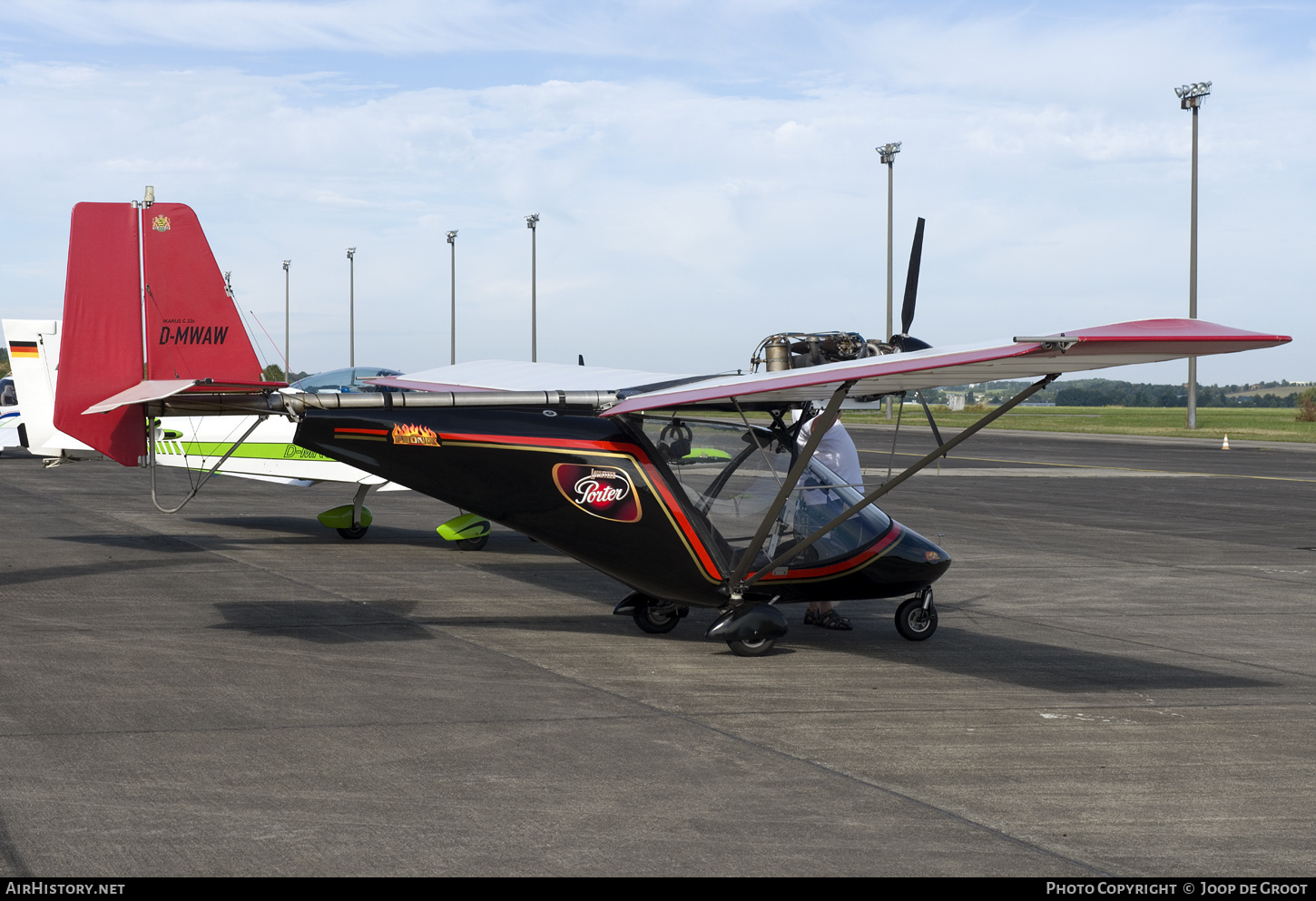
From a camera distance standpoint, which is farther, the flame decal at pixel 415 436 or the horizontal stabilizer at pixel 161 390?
the horizontal stabilizer at pixel 161 390

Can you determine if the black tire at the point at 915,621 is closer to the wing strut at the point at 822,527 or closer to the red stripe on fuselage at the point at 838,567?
the red stripe on fuselage at the point at 838,567

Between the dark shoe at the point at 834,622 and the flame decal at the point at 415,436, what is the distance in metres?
3.49

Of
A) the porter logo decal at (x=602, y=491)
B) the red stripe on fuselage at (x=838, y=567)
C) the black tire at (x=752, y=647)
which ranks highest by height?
the porter logo decal at (x=602, y=491)

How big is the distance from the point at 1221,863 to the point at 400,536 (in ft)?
43.1

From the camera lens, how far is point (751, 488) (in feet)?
30.6

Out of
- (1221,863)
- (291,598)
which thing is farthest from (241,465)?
(1221,863)

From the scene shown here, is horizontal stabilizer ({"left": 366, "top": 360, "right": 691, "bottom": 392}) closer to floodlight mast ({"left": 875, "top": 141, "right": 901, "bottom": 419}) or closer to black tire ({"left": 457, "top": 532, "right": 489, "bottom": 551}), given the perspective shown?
black tire ({"left": 457, "top": 532, "right": 489, "bottom": 551})

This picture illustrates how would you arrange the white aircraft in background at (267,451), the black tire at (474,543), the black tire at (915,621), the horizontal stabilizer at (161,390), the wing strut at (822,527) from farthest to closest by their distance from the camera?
the white aircraft in background at (267,451)
the black tire at (474,543)
the horizontal stabilizer at (161,390)
the black tire at (915,621)
the wing strut at (822,527)

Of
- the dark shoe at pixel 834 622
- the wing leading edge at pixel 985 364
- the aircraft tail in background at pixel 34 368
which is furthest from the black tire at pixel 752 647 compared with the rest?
the aircraft tail in background at pixel 34 368

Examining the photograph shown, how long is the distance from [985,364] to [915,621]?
300 cm

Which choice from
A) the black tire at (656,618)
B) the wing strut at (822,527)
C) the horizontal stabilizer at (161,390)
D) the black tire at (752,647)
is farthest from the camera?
the horizontal stabilizer at (161,390)

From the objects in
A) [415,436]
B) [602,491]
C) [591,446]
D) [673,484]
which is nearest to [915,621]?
[673,484]

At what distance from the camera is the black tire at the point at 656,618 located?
32.9 feet

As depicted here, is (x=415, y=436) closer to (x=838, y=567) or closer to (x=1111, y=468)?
(x=838, y=567)
